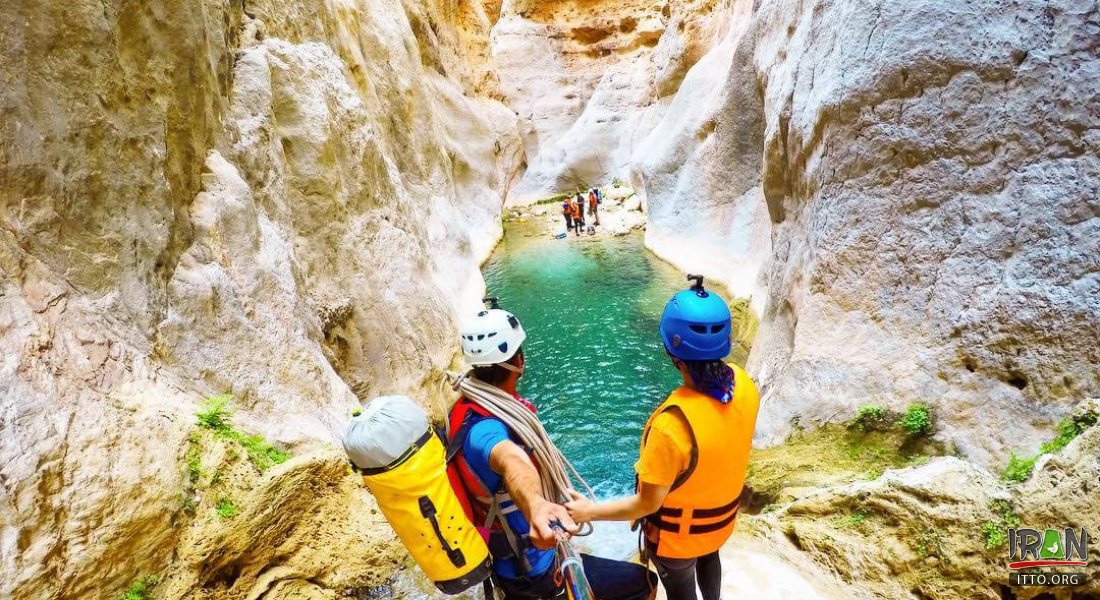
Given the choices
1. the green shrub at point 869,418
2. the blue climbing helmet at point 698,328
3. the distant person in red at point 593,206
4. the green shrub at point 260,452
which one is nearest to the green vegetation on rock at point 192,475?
the green shrub at point 260,452

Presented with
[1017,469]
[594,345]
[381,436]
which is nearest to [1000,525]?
[1017,469]

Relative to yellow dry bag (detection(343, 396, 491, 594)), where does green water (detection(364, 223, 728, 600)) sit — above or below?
below

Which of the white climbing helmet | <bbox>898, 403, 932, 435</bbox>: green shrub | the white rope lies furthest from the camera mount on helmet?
<bbox>898, 403, 932, 435</bbox>: green shrub

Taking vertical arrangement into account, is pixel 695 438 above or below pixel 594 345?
above

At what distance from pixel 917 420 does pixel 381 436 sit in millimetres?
4869

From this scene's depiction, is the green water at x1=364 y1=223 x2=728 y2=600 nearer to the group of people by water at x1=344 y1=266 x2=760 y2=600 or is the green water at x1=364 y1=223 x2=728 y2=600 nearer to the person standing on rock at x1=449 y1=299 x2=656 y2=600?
the person standing on rock at x1=449 y1=299 x2=656 y2=600

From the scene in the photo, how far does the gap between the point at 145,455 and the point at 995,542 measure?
5.45 meters

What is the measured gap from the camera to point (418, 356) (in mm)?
8430

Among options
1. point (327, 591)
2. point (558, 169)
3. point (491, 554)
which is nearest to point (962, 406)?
point (491, 554)

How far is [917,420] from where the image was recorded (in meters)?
4.92

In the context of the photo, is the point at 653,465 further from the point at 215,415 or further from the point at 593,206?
the point at 593,206

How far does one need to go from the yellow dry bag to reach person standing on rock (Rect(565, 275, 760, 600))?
0.54 metres

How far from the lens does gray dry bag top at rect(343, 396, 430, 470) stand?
92.4 inches

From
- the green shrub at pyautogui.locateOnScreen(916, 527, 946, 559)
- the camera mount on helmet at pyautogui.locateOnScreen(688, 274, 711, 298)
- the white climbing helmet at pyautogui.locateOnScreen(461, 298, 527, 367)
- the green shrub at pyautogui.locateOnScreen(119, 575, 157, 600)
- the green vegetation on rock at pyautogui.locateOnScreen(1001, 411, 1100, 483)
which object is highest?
the camera mount on helmet at pyautogui.locateOnScreen(688, 274, 711, 298)
